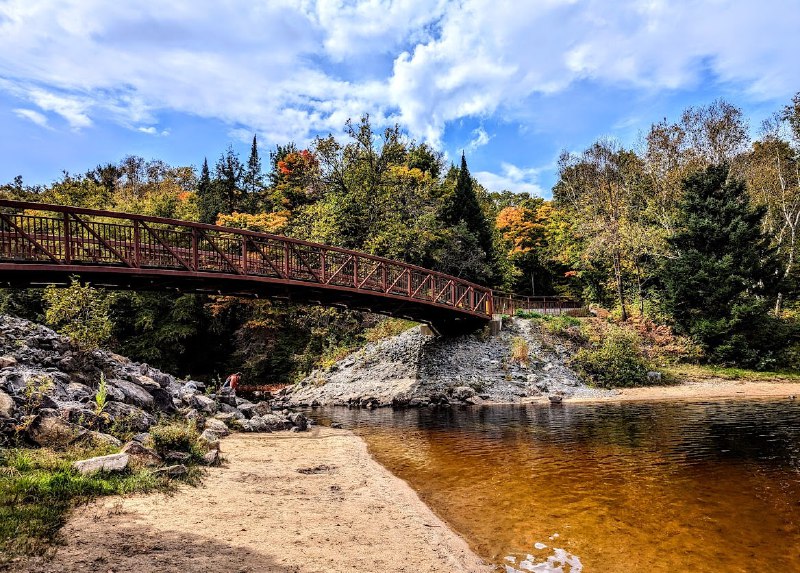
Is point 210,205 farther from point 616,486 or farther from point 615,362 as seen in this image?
point 616,486

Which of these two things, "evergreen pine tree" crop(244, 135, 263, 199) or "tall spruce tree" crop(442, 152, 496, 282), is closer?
"tall spruce tree" crop(442, 152, 496, 282)

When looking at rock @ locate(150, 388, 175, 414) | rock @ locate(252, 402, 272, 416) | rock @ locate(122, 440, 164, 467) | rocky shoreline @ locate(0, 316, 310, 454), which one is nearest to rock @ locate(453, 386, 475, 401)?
rocky shoreline @ locate(0, 316, 310, 454)

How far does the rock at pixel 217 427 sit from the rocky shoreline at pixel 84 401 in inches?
1.0

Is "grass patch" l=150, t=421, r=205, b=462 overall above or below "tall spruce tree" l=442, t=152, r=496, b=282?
below

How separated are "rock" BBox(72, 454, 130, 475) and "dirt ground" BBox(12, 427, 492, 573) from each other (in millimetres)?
828

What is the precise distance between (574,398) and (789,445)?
10.9 metres

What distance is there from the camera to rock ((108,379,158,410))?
40.9 ft

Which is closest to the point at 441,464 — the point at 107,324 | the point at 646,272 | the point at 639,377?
the point at 107,324

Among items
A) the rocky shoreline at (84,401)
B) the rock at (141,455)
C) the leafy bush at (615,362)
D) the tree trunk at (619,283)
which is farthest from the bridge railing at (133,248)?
the tree trunk at (619,283)

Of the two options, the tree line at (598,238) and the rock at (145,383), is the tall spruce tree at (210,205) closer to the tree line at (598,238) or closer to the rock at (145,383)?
the tree line at (598,238)

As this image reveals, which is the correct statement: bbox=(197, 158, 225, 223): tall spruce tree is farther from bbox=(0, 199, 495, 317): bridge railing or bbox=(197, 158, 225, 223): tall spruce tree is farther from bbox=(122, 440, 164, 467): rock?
bbox=(122, 440, 164, 467): rock

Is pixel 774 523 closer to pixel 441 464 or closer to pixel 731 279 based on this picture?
pixel 441 464

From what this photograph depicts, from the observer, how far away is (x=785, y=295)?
30.7 meters

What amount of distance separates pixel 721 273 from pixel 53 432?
3031 cm
